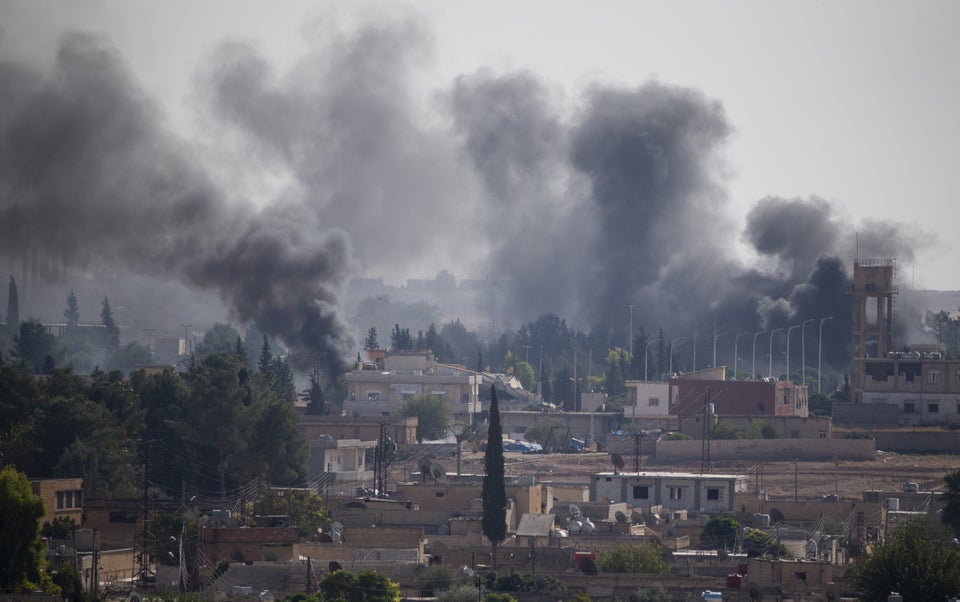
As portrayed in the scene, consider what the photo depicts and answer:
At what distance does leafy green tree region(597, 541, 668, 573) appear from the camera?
43.6m

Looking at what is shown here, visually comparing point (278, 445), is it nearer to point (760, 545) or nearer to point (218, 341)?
point (760, 545)

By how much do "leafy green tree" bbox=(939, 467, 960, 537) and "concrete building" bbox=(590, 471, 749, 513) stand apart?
20.8 feet

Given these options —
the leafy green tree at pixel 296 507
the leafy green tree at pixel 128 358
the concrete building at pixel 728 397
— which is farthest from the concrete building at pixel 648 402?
the leafy green tree at pixel 128 358

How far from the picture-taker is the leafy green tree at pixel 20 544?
1617 inches

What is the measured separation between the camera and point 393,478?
70750mm

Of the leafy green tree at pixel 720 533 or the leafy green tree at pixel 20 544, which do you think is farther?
the leafy green tree at pixel 720 533

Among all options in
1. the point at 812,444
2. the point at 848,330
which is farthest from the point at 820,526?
the point at 848,330

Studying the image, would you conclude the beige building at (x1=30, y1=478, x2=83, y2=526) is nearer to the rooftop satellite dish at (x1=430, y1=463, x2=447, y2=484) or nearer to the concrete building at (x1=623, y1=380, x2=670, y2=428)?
the rooftop satellite dish at (x1=430, y1=463, x2=447, y2=484)

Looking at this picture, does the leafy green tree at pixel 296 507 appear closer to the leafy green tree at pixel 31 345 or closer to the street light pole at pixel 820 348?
the street light pole at pixel 820 348

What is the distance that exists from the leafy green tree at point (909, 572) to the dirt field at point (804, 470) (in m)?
22.8

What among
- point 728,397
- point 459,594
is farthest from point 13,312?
point 459,594

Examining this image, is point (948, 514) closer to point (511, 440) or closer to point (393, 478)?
point (393, 478)

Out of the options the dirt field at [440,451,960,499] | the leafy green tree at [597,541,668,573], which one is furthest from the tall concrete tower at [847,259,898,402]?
the leafy green tree at [597,541,668,573]

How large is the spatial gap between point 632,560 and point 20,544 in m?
13.2
